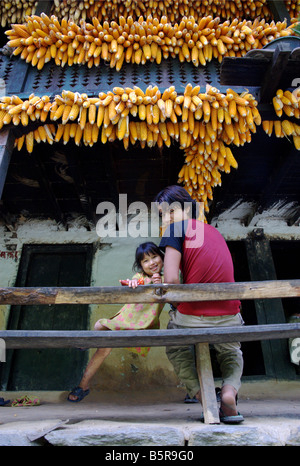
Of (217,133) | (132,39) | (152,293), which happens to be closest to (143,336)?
(152,293)

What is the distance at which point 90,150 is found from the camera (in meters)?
4.22

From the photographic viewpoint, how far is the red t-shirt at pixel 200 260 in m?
2.39

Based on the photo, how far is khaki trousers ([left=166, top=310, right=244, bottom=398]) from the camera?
2.29 metres

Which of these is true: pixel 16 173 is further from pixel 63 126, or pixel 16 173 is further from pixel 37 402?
pixel 37 402

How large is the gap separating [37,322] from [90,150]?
2861 mm

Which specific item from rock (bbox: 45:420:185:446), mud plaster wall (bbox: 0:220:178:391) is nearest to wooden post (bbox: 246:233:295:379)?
mud plaster wall (bbox: 0:220:178:391)

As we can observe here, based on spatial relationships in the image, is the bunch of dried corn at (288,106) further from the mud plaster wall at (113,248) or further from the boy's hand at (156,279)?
the boy's hand at (156,279)

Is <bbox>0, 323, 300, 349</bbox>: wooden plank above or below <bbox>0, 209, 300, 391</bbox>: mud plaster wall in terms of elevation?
below

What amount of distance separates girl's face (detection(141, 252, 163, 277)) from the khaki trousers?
1.93ft

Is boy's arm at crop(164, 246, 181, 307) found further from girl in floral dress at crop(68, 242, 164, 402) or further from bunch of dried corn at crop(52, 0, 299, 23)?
bunch of dried corn at crop(52, 0, 299, 23)

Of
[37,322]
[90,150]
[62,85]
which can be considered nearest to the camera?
[62,85]

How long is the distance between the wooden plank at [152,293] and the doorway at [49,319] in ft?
9.45
